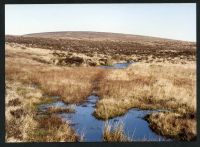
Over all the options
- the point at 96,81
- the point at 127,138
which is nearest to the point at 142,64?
the point at 96,81

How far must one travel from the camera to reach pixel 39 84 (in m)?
10.5

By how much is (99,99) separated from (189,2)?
3.12 metres

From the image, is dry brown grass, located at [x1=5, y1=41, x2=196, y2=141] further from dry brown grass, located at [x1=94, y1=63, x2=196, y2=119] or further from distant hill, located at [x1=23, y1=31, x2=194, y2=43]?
distant hill, located at [x1=23, y1=31, x2=194, y2=43]

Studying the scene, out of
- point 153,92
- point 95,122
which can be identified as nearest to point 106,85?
point 95,122

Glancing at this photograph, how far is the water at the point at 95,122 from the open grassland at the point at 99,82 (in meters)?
0.13

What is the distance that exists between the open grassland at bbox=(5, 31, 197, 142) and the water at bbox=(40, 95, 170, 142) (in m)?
0.13

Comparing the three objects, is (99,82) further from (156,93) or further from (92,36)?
(156,93)

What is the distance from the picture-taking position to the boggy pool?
10031mm

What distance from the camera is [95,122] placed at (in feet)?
33.8

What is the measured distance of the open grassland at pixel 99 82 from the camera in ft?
33.1

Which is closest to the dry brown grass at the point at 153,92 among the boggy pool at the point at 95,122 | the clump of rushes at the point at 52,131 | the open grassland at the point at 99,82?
the open grassland at the point at 99,82

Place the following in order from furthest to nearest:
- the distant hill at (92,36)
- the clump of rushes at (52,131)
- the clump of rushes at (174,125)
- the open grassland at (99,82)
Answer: the distant hill at (92,36)
the open grassland at (99,82)
the clump of rushes at (174,125)
the clump of rushes at (52,131)

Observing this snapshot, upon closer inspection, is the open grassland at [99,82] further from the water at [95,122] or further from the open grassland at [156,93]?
the water at [95,122]

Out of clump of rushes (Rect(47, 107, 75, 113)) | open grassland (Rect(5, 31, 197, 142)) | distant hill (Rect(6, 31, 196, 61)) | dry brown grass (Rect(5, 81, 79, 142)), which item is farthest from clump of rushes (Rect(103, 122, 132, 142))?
distant hill (Rect(6, 31, 196, 61))
